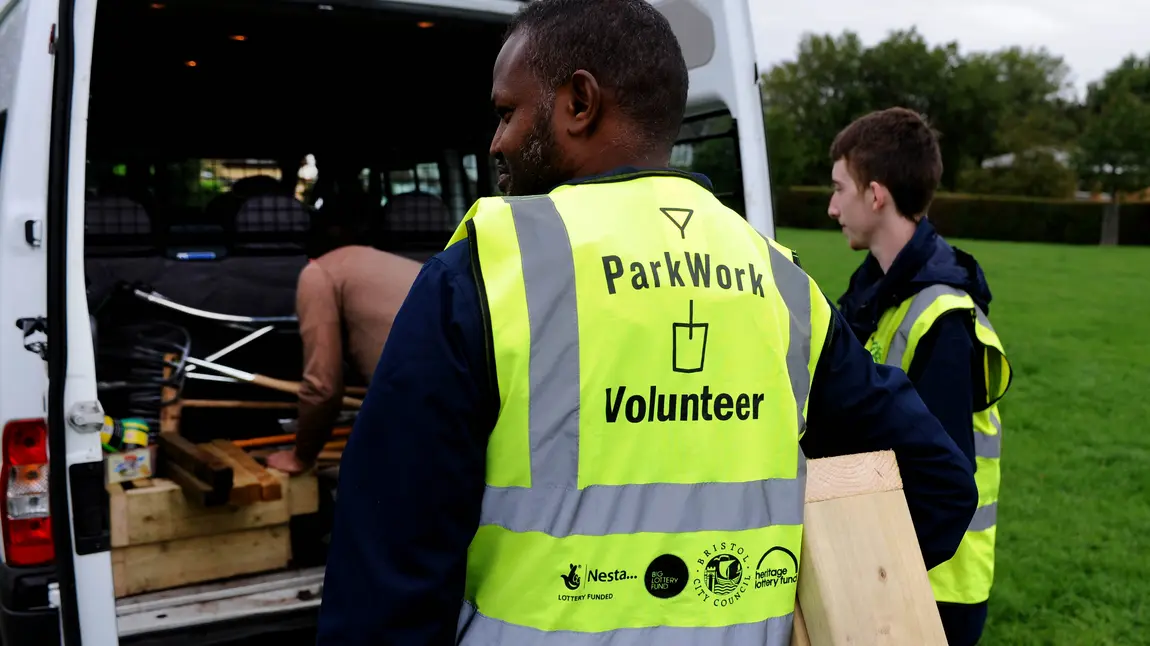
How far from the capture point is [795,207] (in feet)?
139

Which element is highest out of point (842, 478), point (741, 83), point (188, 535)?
point (741, 83)

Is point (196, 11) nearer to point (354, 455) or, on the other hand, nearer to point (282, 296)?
point (282, 296)

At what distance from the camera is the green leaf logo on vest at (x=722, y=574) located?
50.9 inches

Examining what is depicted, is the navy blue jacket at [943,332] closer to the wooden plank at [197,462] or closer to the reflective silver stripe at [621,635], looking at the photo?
the reflective silver stripe at [621,635]

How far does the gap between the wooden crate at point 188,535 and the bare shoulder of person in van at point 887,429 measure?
8.47ft

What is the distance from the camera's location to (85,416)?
2.27 m

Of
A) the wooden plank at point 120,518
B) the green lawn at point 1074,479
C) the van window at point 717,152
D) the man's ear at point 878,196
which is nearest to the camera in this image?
the man's ear at point 878,196

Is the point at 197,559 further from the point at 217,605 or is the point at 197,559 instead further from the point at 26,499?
the point at 26,499

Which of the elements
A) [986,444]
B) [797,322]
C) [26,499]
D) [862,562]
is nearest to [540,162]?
[797,322]

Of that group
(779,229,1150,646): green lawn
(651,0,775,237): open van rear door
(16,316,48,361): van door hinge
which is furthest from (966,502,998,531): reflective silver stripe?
(16,316,48,361): van door hinge

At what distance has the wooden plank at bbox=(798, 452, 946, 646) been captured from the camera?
1.34 meters

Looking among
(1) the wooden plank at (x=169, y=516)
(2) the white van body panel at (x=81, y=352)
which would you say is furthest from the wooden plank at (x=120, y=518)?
(2) the white van body panel at (x=81, y=352)

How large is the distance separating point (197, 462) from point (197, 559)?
1.08 ft

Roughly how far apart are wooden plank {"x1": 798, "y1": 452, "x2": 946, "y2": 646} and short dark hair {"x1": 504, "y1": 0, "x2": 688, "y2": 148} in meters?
0.53
